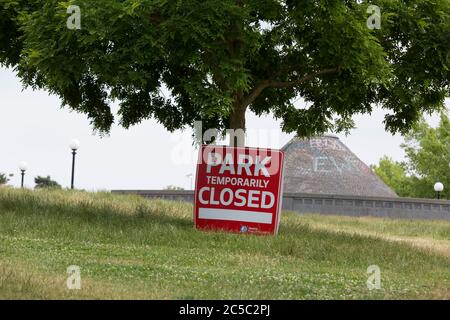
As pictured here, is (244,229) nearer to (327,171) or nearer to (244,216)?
(244,216)

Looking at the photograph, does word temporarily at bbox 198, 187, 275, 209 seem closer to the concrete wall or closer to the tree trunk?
the tree trunk

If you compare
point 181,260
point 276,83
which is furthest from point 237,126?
point 181,260

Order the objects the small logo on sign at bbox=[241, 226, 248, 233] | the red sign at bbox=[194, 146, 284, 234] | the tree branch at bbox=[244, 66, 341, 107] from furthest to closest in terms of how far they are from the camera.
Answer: the tree branch at bbox=[244, 66, 341, 107], the red sign at bbox=[194, 146, 284, 234], the small logo on sign at bbox=[241, 226, 248, 233]

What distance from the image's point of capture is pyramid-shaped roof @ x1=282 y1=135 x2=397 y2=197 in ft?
182

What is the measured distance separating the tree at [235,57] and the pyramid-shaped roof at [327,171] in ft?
85.2

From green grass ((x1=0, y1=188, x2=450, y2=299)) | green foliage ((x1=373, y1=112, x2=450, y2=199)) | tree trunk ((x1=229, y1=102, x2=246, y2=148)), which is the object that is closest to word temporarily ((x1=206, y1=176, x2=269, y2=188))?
green grass ((x1=0, y1=188, x2=450, y2=299))

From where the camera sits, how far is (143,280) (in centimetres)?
1320

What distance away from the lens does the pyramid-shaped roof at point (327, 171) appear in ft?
182

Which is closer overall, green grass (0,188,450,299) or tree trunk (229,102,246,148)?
green grass (0,188,450,299)

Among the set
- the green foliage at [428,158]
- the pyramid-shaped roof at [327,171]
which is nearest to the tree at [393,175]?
the green foliage at [428,158]

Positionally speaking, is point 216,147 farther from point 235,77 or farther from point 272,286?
point 272,286

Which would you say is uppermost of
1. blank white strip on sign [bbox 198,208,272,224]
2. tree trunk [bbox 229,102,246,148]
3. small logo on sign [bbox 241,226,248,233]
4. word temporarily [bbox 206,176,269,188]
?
tree trunk [bbox 229,102,246,148]

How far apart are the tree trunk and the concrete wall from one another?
Result: 20.0 meters
